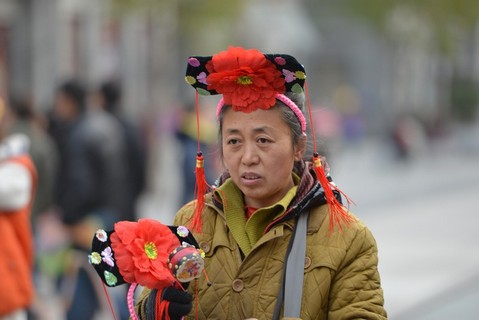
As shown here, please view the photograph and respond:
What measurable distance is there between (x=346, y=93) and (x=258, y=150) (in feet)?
113

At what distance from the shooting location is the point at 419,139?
Answer: 3559 cm

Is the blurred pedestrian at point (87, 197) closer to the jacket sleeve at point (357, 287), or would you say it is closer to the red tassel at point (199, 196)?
the red tassel at point (199, 196)

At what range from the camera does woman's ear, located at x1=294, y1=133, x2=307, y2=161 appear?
3621 mm

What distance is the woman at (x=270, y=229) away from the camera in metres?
3.43

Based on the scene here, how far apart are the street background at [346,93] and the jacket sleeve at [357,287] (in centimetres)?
65

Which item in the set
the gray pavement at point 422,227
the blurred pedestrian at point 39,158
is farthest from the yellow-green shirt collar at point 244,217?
the blurred pedestrian at point 39,158

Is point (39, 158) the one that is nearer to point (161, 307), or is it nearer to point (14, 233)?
point (14, 233)

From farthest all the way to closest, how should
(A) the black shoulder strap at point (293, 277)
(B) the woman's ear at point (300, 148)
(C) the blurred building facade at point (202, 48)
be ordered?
(C) the blurred building facade at point (202, 48) → (B) the woman's ear at point (300, 148) → (A) the black shoulder strap at point (293, 277)

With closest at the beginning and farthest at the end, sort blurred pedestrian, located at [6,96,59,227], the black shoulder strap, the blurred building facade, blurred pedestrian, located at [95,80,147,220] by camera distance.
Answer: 1. the black shoulder strap
2. blurred pedestrian, located at [6,96,59,227]
3. blurred pedestrian, located at [95,80,147,220]
4. the blurred building facade

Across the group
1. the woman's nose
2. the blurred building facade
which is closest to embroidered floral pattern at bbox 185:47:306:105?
the woman's nose

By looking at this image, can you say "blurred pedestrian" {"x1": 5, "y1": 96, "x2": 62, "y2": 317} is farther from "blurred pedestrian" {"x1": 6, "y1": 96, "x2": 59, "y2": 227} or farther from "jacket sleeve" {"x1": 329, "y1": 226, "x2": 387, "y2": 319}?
"jacket sleeve" {"x1": 329, "y1": 226, "x2": 387, "y2": 319}

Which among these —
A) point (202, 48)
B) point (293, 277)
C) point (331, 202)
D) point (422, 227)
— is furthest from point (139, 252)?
point (202, 48)

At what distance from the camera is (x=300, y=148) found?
3.65 metres

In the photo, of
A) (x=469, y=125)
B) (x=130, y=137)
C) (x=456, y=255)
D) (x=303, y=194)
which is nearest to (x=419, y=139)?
(x=469, y=125)
